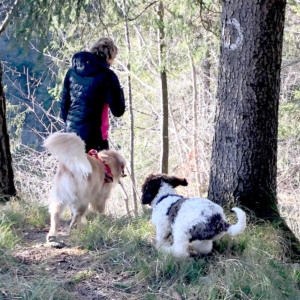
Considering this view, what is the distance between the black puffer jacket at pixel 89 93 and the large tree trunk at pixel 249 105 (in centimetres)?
119

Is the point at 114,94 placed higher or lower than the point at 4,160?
higher

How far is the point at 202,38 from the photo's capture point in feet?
29.9

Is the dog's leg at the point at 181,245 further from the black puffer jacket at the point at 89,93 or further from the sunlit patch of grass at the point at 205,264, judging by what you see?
the black puffer jacket at the point at 89,93

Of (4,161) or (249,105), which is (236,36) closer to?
(249,105)

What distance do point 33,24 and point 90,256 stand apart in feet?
11.9

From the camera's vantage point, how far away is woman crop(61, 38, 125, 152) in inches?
204

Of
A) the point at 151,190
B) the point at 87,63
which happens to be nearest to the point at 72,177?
the point at 151,190

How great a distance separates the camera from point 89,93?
5.21m

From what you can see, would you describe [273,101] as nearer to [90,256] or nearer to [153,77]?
[90,256]

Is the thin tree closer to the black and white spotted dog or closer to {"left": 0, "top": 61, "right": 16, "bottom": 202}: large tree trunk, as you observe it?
{"left": 0, "top": 61, "right": 16, "bottom": 202}: large tree trunk

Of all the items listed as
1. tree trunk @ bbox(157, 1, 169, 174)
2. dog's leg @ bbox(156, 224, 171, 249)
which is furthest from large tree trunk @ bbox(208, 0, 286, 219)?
tree trunk @ bbox(157, 1, 169, 174)

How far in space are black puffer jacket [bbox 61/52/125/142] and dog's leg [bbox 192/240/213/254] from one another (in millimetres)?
1926

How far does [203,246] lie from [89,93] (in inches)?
87.5

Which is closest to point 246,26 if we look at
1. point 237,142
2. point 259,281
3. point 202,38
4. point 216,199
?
point 237,142
